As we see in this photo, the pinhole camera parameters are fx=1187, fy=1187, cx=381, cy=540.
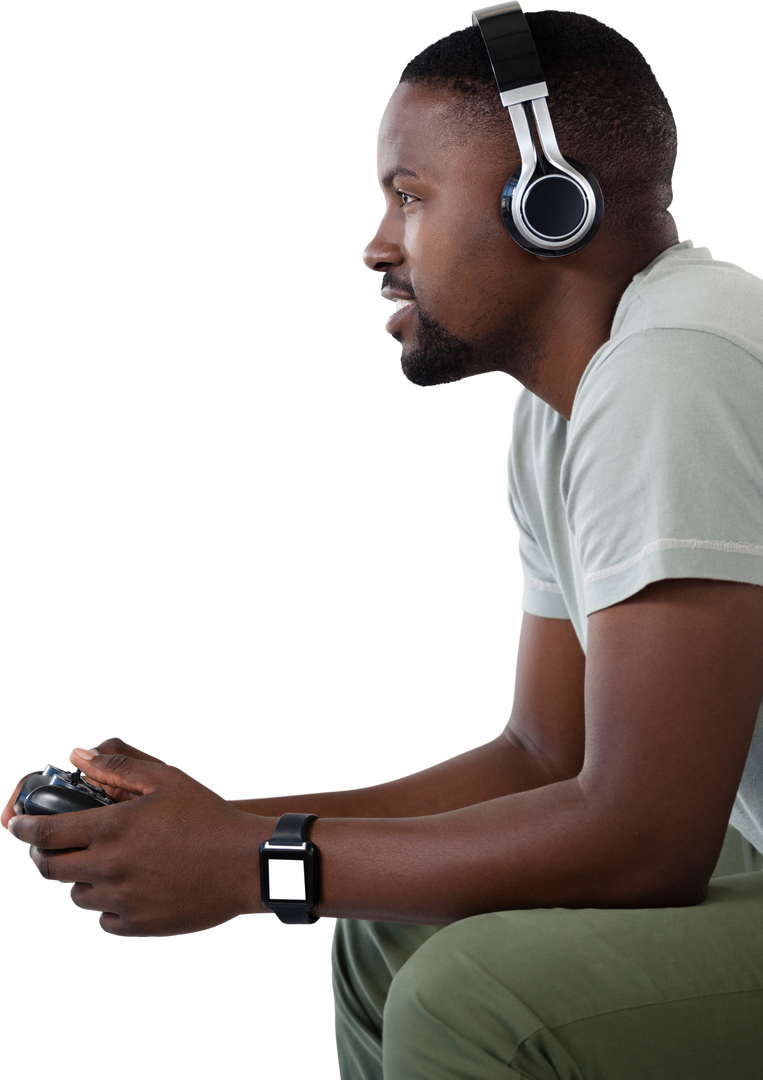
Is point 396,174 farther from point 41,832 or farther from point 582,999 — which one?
point 582,999

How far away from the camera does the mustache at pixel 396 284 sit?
182cm

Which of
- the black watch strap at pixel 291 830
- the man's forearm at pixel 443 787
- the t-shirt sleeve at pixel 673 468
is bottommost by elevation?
the man's forearm at pixel 443 787

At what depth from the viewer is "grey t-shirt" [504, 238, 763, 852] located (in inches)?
54.4

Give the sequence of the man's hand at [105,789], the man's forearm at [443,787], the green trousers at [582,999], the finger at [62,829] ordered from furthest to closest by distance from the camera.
→ the man's forearm at [443,787] < the man's hand at [105,789] < the finger at [62,829] < the green trousers at [582,999]

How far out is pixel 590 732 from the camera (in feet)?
4.67

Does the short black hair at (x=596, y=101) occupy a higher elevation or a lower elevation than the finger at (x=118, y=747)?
higher

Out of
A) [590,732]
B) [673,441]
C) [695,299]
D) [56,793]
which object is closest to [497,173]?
[695,299]

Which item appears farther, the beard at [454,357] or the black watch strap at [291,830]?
the beard at [454,357]

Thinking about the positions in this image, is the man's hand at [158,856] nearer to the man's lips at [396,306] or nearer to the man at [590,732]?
the man at [590,732]

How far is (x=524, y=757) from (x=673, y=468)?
0.81 metres

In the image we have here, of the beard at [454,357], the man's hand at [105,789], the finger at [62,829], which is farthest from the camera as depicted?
the beard at [454,357]

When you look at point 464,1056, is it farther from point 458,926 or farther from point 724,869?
point 724,869

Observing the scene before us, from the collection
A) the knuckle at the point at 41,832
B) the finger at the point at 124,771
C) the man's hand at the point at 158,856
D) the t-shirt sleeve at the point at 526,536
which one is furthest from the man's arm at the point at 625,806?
the t-shirt sleeve at the point at 526,536

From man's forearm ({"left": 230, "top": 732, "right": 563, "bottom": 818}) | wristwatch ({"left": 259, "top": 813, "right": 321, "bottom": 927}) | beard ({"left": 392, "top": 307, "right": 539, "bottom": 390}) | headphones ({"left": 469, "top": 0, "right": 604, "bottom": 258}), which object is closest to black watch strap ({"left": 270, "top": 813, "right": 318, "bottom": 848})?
wristwatch ({"left": 259, "top": 813, "right": 321, "bottom": 927})
